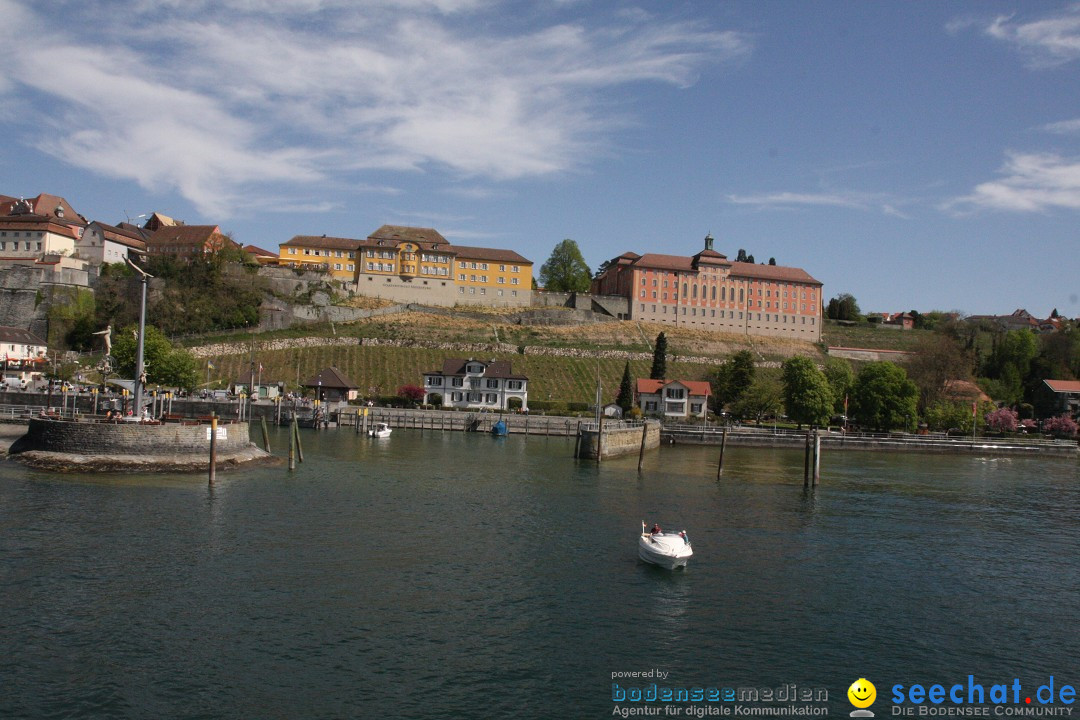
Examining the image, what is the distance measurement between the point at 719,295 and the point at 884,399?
166 ft

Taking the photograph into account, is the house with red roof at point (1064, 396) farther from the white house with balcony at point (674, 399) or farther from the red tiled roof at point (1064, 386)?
the white house with balcony at point (674, 399)

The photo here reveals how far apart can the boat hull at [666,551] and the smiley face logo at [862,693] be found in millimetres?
8350

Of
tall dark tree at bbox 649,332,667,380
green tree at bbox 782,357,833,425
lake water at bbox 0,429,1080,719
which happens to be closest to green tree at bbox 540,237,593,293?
tall dark tree at bbox 649,332,667,380

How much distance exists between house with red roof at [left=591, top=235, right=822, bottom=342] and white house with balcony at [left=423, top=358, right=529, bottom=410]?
45907 millimetres

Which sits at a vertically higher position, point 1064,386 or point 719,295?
point 719,295

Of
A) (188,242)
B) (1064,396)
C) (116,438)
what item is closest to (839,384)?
(1064,396)

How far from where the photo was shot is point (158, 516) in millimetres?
30312

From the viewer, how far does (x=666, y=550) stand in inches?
1009

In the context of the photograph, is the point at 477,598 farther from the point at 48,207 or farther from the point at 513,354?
the point at 48,207

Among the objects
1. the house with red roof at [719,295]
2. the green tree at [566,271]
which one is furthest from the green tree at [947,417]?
the green tree at [566,271]

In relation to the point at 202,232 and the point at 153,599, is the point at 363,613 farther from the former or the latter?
the point at 202,232

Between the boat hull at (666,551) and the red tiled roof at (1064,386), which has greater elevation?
the red tiled roof at (1064,386)

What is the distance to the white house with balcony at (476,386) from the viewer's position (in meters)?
91.2

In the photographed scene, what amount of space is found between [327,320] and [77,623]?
96402mm
